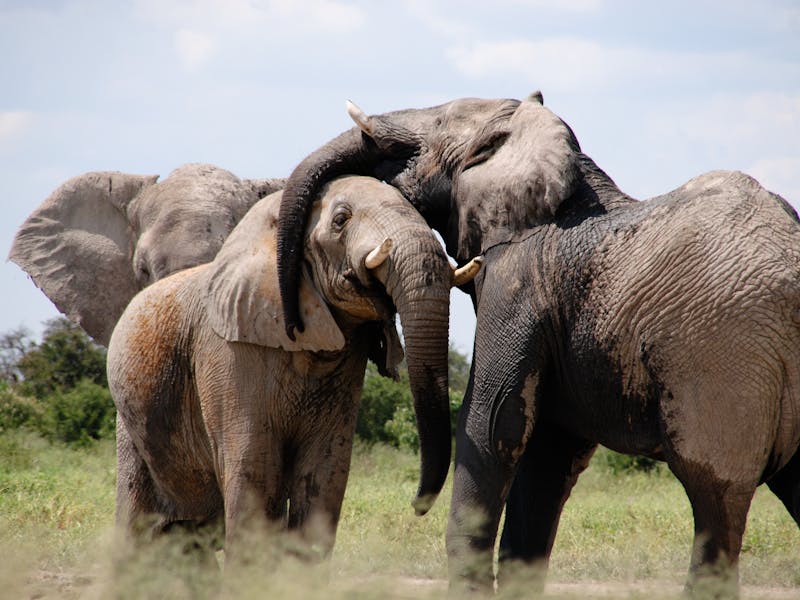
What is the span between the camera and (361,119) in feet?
18.7

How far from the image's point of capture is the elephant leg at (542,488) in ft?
19.1

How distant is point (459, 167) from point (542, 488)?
1.43 m

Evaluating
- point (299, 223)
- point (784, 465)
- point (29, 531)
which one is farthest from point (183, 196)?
point (784, 465)

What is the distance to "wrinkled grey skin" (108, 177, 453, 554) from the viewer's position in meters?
5.03

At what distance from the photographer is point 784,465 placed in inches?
192

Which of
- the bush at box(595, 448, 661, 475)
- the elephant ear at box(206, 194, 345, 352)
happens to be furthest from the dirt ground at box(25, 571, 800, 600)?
the bush at box(595, 448, 661, 475)

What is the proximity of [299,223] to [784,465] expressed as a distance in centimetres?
205

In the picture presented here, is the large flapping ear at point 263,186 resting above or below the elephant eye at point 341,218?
above

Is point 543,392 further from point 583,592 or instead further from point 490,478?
point 583,592

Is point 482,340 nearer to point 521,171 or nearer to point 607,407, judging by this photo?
point 607,407

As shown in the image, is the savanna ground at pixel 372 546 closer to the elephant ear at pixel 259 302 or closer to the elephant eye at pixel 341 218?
the elephant ear at pixel 259 302

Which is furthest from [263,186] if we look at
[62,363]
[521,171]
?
[62,363]

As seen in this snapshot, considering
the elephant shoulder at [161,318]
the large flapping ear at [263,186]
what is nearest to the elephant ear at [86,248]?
the large flapping ear at [263,186]

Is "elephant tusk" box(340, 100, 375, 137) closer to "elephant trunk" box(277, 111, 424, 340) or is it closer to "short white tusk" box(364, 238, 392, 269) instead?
"elephant trunk" box(277, 111, 424, 340)
